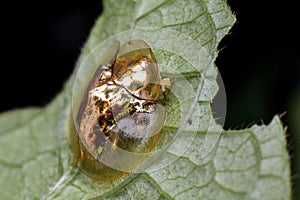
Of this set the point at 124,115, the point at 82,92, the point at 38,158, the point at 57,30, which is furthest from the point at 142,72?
the point at 57,30

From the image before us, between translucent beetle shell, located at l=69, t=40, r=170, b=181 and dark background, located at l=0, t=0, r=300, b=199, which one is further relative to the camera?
dark background, located at l=0, t=0, r=300, b=199

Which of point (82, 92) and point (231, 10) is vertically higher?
point (231, 10)

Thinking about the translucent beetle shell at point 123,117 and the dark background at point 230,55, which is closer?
the translucent beetle shell at point 123,117

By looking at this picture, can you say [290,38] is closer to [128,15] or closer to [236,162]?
[128,15]

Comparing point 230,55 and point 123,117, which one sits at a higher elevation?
point 123,117
